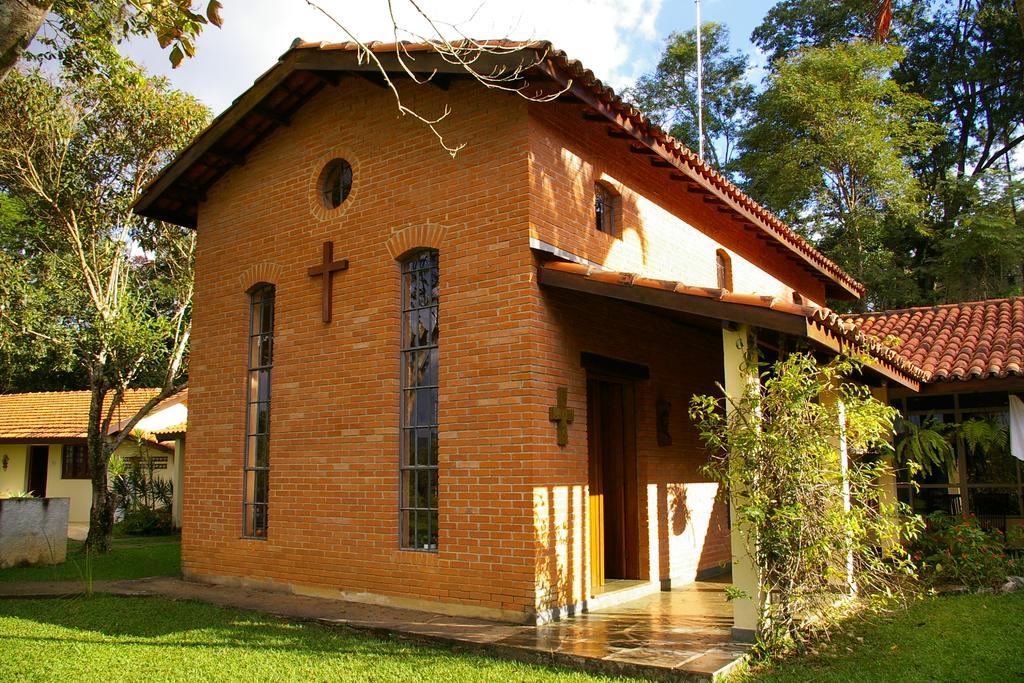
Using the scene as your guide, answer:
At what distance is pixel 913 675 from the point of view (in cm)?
583

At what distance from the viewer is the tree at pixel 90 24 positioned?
4172 mm

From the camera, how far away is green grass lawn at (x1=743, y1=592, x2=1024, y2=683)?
585cm

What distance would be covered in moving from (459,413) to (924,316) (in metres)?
9.76

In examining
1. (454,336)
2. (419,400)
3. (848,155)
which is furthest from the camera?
(848,155)

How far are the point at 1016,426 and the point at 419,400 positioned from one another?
307 inches

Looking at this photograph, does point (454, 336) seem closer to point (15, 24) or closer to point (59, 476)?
point (15, 24)

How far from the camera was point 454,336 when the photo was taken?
8359 millimetres

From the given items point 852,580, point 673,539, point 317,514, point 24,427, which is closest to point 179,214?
point 317,514

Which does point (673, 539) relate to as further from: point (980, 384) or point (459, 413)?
point (980, 384)

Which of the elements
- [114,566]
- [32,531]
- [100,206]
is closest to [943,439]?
[114,566]

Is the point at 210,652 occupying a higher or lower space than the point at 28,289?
lower

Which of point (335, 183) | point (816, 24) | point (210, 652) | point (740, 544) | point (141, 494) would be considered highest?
point (816, 24)

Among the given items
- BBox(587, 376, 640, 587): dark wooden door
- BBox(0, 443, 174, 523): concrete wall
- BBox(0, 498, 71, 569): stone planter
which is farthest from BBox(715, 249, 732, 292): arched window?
BBox(0, 443, 174, 523): concrete wall

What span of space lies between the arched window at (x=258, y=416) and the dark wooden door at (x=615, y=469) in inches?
159
